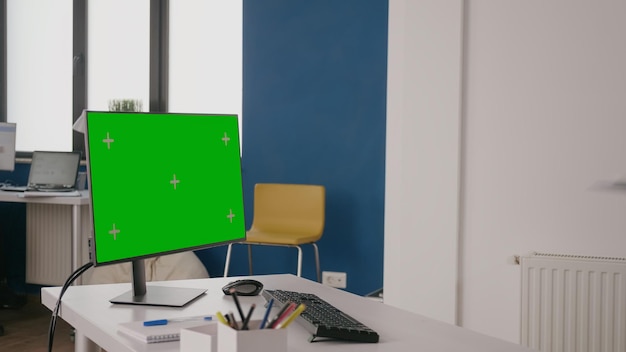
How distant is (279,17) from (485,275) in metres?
2.06

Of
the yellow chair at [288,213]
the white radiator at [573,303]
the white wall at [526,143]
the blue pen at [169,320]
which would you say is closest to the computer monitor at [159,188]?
the blue pen at [169,320]

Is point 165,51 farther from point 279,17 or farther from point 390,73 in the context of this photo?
point 390,73

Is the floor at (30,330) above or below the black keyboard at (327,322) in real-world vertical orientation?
below

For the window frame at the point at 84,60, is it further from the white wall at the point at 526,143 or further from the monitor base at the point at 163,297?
the monitor base at the point at 163,297

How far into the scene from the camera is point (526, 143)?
3441mm

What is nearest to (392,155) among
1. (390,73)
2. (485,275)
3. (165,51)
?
(390,73)

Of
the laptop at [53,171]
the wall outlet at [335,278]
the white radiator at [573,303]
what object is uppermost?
the laptop at [53,171]

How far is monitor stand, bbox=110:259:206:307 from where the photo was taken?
1.83 m

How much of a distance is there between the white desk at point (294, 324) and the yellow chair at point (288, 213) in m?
2.22

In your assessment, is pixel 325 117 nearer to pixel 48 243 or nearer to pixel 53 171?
pixel 53 171

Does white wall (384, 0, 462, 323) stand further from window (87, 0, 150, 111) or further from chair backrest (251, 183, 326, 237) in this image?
window (87, 0, 150, 111)

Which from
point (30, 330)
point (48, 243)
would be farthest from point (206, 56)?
point (30, 330)

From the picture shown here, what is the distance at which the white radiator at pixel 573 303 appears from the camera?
3100 mm

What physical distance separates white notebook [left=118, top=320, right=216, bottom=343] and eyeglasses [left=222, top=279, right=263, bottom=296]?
0.34 metres
